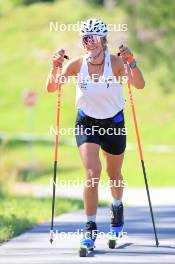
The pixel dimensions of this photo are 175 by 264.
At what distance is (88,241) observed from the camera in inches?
406

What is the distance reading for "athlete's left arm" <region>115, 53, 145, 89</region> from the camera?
34.5 feet

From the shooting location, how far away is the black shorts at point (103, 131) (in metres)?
10.5

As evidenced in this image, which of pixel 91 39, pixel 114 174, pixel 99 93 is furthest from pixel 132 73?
pixel 114 174

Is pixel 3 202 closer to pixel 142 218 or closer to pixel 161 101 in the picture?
pixel 142 218

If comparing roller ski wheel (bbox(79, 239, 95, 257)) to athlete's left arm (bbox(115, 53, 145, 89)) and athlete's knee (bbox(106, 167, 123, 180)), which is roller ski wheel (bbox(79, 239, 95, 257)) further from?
athlete's left arm (bbox(115, 53, 145, 89))

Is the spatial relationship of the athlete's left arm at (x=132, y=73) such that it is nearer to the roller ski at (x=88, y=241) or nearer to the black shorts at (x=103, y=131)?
the black shorts at (x=103, y=131)

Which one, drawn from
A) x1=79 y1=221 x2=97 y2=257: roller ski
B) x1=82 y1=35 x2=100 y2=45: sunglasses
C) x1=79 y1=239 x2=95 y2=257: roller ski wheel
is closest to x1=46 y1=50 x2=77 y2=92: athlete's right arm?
x1=82 y1=35 x2=100 y2=45: sunglasses

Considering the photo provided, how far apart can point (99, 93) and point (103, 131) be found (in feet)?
1.25

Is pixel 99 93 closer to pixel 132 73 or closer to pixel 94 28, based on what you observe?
pixel 132 73

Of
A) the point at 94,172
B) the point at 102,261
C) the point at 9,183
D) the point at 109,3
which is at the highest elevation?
the point at 109,3

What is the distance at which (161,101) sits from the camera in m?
55.7

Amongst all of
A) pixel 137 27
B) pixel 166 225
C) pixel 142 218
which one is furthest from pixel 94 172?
pixel 137 27

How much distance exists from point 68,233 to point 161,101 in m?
43.6

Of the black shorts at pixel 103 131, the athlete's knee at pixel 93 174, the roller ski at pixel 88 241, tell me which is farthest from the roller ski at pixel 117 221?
the athlete's knee at pixel 93 174
